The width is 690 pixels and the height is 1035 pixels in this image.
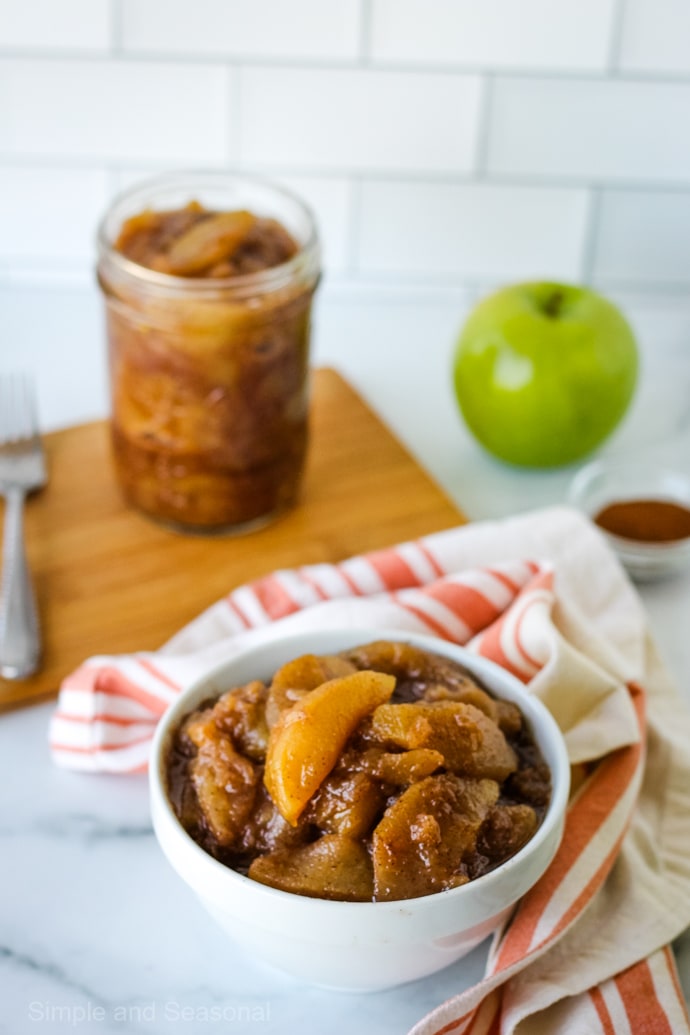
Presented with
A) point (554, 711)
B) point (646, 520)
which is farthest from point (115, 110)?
point (554, 711)

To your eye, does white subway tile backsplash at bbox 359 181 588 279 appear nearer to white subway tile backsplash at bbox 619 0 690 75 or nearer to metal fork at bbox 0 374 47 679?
white subway tile backsplash at bbox 619 0 690 75

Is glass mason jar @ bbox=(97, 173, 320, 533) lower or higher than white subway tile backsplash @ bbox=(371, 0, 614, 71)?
lower

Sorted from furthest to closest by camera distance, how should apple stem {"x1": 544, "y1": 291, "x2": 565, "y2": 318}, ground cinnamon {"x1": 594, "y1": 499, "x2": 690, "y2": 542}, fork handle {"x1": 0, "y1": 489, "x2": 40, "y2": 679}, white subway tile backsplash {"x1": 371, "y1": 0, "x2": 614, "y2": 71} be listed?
white subway tile backsplash {"x1": 371, "y1": 0, "x2": 614, "y2": 71} → apple stem {"x1": 544, "y1": 291, "x2": 565, "y2": 318} → ground cinnamon {"x1": 594, "y1": 499, "x2": 690, "y2": 542} → fork handle {"x1": 0, "y1": 489, "x2": 40, "y2": 679}

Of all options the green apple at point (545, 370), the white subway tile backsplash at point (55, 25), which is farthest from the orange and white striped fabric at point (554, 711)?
the white subway tile backsplash at point (55, 25)

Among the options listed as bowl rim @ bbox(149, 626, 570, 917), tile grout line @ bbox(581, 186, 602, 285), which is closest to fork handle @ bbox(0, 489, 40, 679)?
bowl rim @ bbox(149, 626, 570, 917)

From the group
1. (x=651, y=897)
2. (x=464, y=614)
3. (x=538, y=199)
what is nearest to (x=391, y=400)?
(x=538, y=199)

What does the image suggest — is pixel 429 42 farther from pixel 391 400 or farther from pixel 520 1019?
pixel 520 1019

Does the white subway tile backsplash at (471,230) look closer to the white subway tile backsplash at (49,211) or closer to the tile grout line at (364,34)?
the tile grout line at (364,34)
